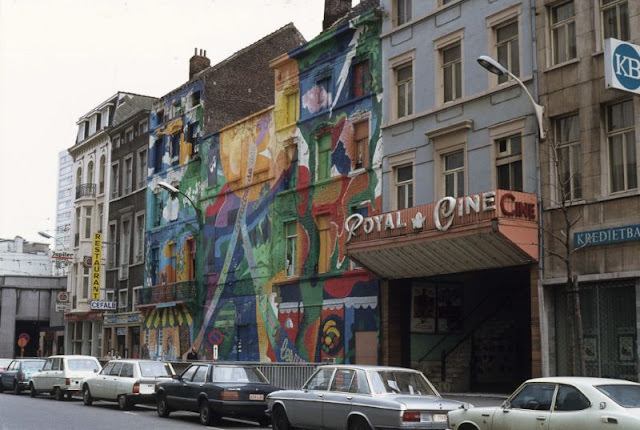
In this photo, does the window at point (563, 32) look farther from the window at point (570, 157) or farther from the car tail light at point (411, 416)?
the car tail light at point (411, 416)

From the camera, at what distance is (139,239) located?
48.1 m

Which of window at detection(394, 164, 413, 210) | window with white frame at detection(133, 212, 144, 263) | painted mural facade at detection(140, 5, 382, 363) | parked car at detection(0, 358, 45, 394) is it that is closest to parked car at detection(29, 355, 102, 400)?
parked car at detection(0, 358, 45, 394)

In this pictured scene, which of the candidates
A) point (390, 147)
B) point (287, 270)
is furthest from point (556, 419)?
point (287, 270)

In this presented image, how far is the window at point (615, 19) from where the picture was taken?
2219 centimetres

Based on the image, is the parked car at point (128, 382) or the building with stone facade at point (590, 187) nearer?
the building with stone facade at point (590, 187)

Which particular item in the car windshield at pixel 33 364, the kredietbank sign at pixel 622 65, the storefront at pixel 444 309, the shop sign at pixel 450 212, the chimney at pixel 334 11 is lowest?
the car windshield at pixel 33 364

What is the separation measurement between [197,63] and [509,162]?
27.0 meters

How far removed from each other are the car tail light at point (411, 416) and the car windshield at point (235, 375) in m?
7.40

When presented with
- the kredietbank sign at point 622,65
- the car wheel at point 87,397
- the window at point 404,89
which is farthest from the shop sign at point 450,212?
the car wheel at point 87,397

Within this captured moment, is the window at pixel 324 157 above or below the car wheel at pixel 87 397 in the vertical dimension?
above

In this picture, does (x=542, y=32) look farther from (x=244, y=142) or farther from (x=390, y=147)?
(x=244, y=142)

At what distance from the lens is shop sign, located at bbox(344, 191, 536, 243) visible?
2272 cm

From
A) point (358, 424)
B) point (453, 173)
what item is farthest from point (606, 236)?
point (358, 424)

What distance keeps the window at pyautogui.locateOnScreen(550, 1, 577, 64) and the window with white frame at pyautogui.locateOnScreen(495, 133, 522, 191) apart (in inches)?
94.3
